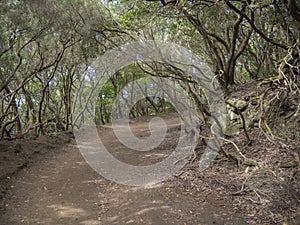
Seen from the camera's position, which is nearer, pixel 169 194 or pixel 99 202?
pixel 99 202

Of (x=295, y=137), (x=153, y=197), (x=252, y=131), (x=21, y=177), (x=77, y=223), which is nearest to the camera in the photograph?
(x=77, y=223)

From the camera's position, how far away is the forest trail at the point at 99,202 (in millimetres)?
4734

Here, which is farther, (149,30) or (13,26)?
(149,30)

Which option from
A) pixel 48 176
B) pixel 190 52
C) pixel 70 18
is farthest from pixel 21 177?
pixel 190 52

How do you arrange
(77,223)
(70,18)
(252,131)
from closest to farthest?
(77,223)
(252,131)
(70,18)

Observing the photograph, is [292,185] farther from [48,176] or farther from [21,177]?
[21,177]

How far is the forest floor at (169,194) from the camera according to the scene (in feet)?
15.4

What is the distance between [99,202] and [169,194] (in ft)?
5.00

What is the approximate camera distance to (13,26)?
7680 millimetres

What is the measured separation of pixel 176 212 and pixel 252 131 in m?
3.63

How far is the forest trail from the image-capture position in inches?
186

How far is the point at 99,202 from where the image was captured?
5.48 meters

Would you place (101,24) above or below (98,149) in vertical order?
above

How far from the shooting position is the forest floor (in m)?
4.70
